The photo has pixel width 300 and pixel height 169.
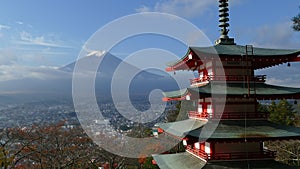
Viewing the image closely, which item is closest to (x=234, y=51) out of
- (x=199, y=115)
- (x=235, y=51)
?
(x=235, y=51)

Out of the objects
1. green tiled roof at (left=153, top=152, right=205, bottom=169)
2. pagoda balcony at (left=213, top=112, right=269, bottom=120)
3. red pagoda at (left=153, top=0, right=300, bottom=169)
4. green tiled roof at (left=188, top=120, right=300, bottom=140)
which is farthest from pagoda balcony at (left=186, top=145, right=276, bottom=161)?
pagoda balcony at (left=213, top=112, right=269, bottom=120)

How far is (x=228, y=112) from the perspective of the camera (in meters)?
10.9

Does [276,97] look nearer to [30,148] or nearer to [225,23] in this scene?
[225,23]

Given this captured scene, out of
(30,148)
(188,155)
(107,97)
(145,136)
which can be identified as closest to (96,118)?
(145,136)

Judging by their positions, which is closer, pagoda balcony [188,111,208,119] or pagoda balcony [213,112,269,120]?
pagoda balcony [213,112,269,120]

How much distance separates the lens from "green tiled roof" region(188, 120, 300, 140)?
970cm

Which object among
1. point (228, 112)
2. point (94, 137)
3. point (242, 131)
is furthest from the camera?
point (94, 137)

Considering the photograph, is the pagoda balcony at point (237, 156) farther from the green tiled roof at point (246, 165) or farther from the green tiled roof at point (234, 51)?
the green tiled roof at point (234, 51)

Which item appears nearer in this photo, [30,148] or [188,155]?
[188,155]

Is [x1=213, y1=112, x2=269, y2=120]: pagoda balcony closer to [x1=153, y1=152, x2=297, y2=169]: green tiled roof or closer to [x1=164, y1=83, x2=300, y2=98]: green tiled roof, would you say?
[x1=164, y1=83, x2=300, y2=98]: green tiled roof

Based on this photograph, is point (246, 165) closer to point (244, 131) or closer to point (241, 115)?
point (244, 131)

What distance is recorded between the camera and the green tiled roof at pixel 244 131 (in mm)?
9695

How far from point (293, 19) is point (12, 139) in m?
19.2

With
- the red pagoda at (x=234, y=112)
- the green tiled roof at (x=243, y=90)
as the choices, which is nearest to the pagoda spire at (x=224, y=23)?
the red pagoda at (x=234, y=112)
